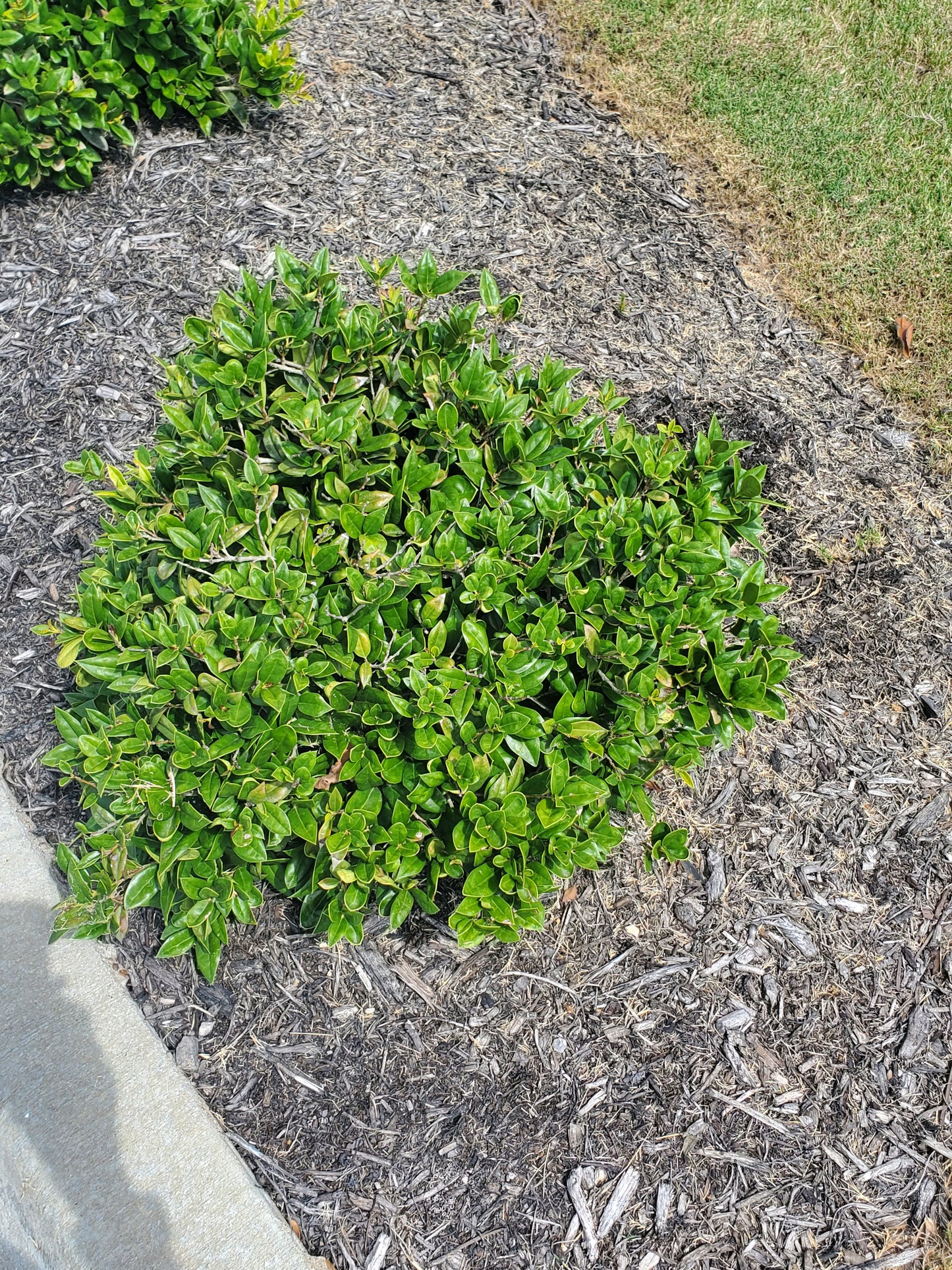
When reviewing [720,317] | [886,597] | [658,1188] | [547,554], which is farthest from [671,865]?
[720,317]

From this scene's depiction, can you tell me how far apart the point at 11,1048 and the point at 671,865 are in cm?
206

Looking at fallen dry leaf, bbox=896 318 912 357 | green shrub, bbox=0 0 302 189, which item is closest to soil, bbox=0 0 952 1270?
green shrub, bbox=0 0 302 189

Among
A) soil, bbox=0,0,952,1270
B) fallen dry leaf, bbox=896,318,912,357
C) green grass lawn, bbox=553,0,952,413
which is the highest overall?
green grass lawn, bbox=553,0,952,413

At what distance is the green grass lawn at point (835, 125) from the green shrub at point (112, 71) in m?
2.35

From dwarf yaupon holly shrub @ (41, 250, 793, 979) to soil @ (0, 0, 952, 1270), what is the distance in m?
0.39

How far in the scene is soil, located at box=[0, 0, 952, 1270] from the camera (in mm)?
2545

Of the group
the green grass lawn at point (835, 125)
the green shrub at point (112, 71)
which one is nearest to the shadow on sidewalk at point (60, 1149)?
the green shrub at point (112, 71)

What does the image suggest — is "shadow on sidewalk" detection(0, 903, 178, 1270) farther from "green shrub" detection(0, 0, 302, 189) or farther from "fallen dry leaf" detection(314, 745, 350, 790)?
"green shrub" detection(0, 0, 302, 189)

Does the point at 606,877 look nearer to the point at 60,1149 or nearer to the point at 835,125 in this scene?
the point at 60,1149

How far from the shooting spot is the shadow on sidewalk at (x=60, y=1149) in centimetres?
230

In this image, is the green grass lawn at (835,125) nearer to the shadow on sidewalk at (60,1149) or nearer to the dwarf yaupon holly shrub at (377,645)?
the dwarf yaupon holly shrub at (377,645)

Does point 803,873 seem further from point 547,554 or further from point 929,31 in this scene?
point 929,31

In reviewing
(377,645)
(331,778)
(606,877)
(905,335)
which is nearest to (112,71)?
(377,645)

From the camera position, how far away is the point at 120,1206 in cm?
234
